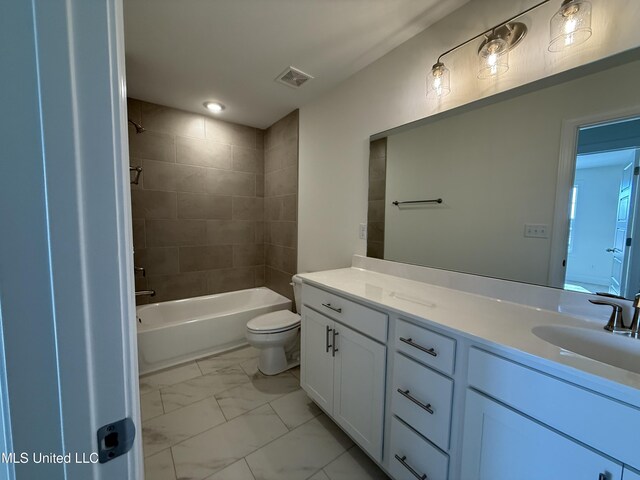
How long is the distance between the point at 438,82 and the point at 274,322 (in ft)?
6.63

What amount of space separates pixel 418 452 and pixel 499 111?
1.61 meters

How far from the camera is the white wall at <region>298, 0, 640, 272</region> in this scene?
104 centimetres

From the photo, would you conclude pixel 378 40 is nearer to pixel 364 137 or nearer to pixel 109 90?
pixel 364 137

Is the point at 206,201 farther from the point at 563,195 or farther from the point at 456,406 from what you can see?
the point at 563,195

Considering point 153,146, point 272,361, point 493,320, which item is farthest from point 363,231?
point 153,146

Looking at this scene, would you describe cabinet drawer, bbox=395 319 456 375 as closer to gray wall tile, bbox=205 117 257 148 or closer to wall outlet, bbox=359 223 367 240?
wall outlet, bbox=359 223 367 240

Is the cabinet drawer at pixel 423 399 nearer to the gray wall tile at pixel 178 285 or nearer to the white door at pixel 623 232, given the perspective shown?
the white door at pixel 623 232

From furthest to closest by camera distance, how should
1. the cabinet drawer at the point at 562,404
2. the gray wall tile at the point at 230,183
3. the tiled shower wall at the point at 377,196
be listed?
1. the gray wall tile at the point at 230,183
2. the tiled shower wall at the point at 377,196
3. the cabinet drawer at the point at 562,404

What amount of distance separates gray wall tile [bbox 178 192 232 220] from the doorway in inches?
114

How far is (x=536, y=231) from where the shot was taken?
1.22 m

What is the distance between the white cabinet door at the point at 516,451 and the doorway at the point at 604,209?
67cm

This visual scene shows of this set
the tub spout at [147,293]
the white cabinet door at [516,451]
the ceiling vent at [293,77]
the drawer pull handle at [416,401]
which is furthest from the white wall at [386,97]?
the tub spout at [147,293]

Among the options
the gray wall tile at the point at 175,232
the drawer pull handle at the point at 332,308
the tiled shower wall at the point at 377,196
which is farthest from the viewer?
the gray wall tile at the point at 175,232

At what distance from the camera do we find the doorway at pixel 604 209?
1.00 m
